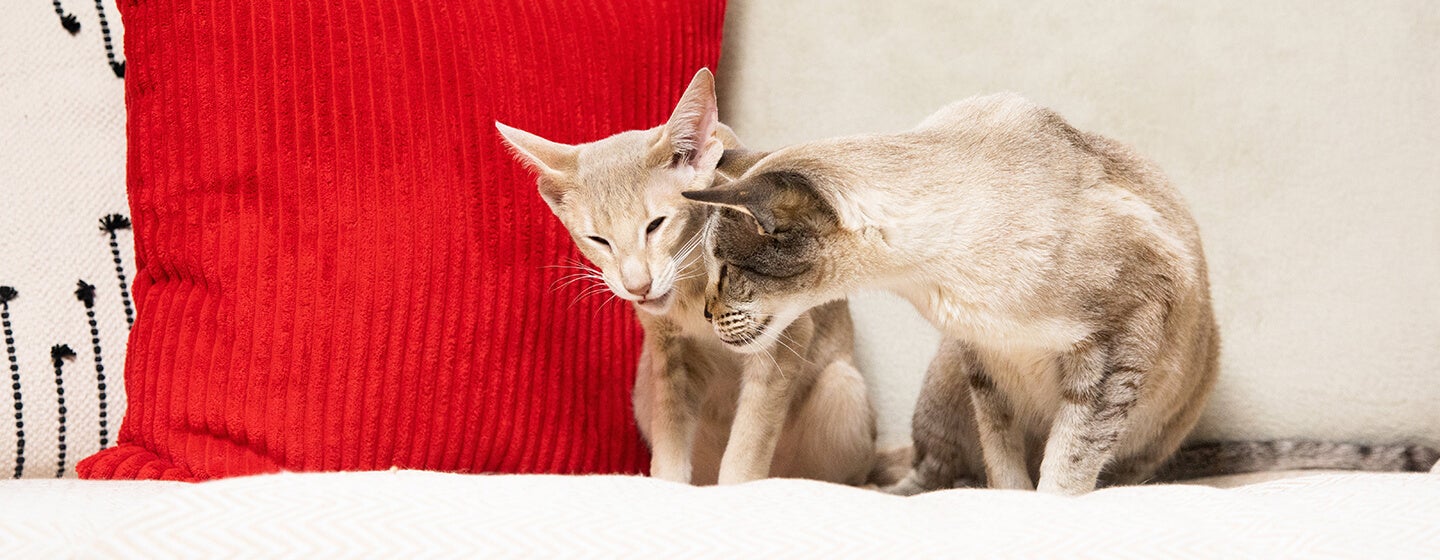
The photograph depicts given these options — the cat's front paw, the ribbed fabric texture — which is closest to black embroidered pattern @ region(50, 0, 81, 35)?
the ribbed fabric texture

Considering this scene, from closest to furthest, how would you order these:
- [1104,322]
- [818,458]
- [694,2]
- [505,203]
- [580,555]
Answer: [580,555]
[1104,322]
[505,203]
[818,458]
[694,2]

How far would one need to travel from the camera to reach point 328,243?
1.35 meters

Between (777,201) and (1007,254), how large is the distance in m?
0.31

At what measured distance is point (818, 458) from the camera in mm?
1613

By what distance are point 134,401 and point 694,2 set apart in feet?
3.66

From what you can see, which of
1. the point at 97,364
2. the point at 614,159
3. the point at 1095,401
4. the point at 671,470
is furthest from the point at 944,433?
the point at 97,364

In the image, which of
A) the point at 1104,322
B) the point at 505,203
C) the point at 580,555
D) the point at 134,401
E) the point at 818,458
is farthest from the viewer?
the point at 818,458

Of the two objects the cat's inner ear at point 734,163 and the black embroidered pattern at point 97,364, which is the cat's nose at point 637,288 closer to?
the cat's inner ear at point 734,163

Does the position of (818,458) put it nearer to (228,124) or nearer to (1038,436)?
(1038,436)

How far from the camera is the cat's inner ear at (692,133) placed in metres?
1.35

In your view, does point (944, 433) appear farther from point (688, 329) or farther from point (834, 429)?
point (688, 329)

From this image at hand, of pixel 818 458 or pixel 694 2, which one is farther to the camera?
pixel 694 2

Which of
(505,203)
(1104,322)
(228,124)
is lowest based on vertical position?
(1104,322)

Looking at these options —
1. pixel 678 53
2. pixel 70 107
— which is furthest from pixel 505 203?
pixel 70 107
